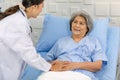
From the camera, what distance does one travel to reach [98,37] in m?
2.76

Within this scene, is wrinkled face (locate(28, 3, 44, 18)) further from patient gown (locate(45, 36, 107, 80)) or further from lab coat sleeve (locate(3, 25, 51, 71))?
patient gown (locate(45, 36, 107, 80))

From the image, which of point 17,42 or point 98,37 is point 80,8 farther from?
point 17,42

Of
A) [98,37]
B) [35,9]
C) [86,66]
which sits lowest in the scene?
[86,66]

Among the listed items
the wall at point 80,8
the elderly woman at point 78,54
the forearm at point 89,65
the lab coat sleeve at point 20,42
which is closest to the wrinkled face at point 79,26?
the elderly woman at point 78,54

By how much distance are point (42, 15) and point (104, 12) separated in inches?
30.4

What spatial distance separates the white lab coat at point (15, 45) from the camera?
6.58 ft

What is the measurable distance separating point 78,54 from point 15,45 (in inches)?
30.0

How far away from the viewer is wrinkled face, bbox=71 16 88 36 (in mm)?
2655

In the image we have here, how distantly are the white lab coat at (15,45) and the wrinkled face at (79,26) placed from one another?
64 centimetres

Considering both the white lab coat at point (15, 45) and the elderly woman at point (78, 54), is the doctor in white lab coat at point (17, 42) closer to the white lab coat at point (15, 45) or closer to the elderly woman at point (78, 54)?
the white lab coat at point (15, 45)

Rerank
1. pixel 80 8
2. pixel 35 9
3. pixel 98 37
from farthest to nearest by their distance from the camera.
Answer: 1. pixel 80 8
2. pixel 98 37
3. pixel 35 9

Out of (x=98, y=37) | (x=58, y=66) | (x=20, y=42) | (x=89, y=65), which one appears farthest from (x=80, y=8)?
(x=20, y=42)

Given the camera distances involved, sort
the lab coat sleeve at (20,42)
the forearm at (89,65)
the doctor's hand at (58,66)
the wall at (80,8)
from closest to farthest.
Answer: the lab coat sleeve at (20,42) < the doctor's hand at (58,66) < the forearm at (89,65) < the wall at (80,8)

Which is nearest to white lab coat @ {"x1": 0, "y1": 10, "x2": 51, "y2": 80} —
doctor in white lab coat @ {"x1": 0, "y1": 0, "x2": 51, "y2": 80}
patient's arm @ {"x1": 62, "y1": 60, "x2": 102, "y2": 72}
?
doctor in white lab coat @ {"x1": 0, "y1": 0, "x2": 51, "y2": 80}
